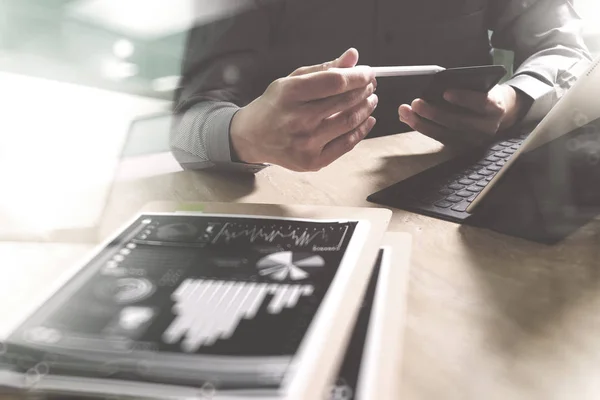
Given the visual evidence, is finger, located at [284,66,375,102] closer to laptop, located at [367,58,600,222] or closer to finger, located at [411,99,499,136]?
laptop, located at [367,58,600,222]

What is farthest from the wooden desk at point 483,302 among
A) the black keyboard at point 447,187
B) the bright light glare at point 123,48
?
the bright light glare at point 123,48

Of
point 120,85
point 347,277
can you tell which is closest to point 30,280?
point 347,277

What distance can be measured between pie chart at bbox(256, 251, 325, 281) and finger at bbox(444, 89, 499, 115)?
47 cm

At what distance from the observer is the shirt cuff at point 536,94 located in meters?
0.97

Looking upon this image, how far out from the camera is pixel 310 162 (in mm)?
→ 702

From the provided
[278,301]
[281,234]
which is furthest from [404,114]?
[278,301]

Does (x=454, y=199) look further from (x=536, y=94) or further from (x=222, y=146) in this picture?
(x=536, y=94)

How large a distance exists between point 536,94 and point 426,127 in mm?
253

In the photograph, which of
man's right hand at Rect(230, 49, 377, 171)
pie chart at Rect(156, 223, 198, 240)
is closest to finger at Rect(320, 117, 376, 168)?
man's right hand at Rect(230, 49, 377, 171)

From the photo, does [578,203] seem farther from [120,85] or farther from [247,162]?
[120,85]

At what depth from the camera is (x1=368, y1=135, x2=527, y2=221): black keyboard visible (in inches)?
24.9

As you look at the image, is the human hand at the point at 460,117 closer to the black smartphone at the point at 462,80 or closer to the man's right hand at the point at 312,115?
the black smartphone at the point at 462,80

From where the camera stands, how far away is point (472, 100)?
33.4 inches

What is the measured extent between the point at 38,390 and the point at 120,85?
1.73 meters
